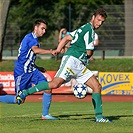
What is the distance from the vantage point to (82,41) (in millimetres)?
11078

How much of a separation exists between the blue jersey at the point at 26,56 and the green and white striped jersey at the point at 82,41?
1.18 meters

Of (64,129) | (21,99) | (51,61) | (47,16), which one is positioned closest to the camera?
(64,129)

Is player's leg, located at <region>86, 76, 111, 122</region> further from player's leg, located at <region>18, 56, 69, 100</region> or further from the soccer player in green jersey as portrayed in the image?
player's leg, located at <region>18, 56, 69, 100</region>

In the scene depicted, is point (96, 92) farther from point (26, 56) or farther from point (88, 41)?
point (26, 56)

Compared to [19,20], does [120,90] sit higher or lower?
lower

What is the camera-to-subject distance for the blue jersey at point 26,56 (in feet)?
39.6

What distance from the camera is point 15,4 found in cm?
4072

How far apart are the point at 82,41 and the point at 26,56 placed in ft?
5.36

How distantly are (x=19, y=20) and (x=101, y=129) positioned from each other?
21.1 metres

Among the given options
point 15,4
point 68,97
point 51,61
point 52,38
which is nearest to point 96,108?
point 68,97

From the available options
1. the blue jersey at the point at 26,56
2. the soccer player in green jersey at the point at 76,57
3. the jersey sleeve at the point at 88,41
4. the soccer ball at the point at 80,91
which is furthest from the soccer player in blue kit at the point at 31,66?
the jersey sleeve at the point at 88,41

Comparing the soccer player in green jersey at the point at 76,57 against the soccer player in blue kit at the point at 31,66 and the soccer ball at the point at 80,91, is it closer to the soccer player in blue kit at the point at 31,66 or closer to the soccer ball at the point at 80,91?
the soccer ball at the point at 80,91

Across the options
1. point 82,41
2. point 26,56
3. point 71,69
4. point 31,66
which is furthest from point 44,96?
point 82,41

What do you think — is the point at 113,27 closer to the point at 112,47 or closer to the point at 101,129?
the point at 112,47
